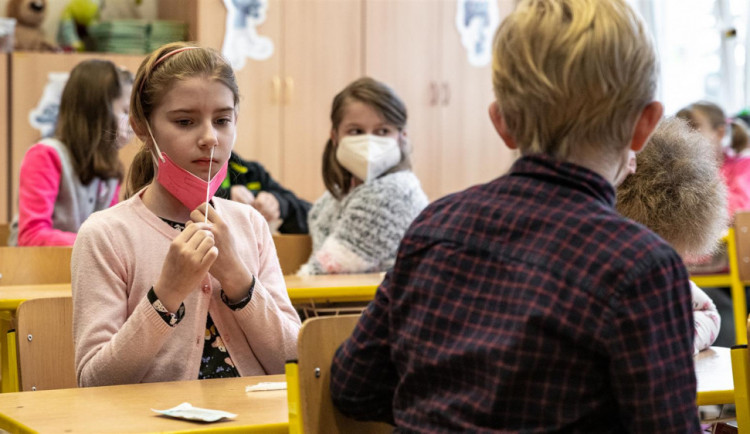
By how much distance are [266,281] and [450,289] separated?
826mm

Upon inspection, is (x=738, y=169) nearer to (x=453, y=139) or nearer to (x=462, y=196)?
(x=453, y=139)

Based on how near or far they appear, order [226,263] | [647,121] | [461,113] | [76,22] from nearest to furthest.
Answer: [647,121], [226,263], [76,22], [461,113]

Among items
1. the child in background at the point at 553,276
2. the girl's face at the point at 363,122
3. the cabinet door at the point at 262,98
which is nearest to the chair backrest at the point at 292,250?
the girl's face at the point at 363,122

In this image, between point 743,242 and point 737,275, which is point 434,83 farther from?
point 743,242

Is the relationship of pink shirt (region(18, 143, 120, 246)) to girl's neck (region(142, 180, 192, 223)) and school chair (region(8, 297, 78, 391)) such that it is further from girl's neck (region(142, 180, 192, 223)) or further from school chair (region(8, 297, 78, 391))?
girl's neck (region(142, 180, 192, 223))

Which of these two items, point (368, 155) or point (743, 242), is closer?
point (743, 242)

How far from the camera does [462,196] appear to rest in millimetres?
1078

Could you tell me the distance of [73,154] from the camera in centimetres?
335

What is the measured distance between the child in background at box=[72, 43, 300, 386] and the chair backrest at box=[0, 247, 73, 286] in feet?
3.27

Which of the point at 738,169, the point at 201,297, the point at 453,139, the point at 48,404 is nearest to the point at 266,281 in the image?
the point at 201,297

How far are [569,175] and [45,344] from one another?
3.85 ft

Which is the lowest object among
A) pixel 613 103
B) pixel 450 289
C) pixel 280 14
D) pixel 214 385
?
pixel 214 385

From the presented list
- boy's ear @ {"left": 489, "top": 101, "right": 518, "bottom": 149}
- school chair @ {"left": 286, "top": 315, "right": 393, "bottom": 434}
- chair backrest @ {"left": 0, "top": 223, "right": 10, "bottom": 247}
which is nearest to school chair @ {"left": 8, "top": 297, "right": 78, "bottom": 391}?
school chair @ {"left": 286, "top": 315, "right": 393, "bottom": 434}

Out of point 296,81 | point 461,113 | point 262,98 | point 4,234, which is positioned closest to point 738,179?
point 461,113
